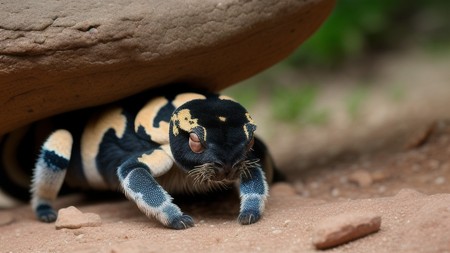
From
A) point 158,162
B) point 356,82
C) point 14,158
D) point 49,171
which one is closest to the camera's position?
point 158,162

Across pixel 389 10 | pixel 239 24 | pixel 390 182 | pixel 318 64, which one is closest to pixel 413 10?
pixel 389 10

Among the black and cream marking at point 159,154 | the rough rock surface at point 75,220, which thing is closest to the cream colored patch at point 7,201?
the black and cream marking at point 159,154

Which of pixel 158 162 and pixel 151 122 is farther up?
pixel 151 122

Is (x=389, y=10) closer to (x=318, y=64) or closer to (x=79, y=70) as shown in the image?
(x=318, y=64)

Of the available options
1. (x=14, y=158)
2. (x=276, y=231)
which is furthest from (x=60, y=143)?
(x=276, y=231)

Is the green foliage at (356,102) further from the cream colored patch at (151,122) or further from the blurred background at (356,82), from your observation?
the cream colored patch at (151,122)

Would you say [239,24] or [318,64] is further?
[318,64]

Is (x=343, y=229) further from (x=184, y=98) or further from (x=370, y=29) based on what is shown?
(x=370, y=29)
